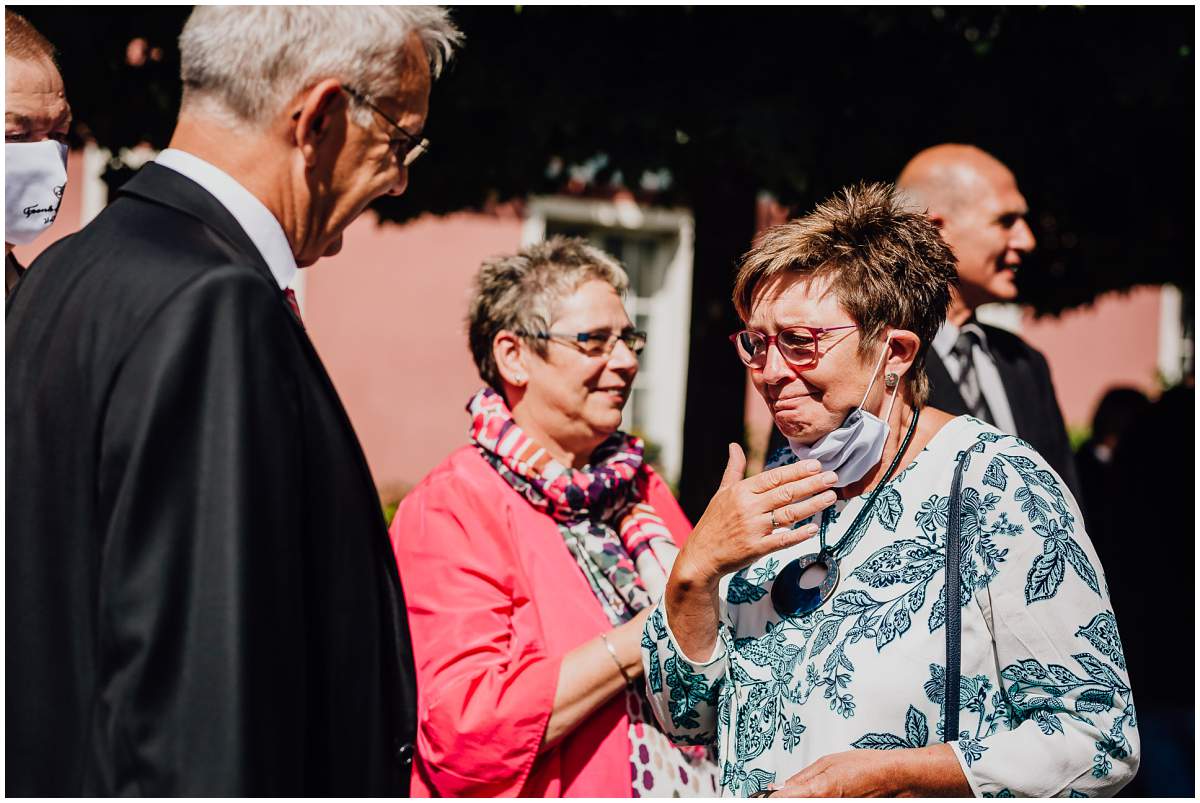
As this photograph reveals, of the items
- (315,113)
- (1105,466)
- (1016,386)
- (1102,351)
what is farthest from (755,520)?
(1102,351)

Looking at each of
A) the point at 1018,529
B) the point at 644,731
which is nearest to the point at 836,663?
the point at 1018,529

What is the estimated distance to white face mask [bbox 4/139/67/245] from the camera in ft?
7.52

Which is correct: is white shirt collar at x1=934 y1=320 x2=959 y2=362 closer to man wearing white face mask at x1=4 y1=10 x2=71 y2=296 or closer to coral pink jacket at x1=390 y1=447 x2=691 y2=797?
coral pink jacket at x1=390 y1=447 x2=691 y2=797

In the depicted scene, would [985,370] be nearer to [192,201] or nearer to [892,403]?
[892,403]

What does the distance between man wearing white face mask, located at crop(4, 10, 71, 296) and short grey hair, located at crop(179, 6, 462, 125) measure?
0.84 metres

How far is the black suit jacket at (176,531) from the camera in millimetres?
1349

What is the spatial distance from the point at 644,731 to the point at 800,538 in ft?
2.40

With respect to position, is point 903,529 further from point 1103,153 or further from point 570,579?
point 1103,153

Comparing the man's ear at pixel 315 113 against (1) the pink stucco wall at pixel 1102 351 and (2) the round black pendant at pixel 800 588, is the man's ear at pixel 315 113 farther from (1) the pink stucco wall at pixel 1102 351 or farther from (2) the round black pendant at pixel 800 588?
(1) the pink stucco wall at pixel 1102 351

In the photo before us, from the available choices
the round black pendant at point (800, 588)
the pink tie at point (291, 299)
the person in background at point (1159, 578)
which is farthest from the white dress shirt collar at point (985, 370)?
the pink tie at point (291, 299)

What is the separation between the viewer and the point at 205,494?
1.37m

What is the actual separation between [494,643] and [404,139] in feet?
3.95

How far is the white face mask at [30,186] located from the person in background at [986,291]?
7.77ft

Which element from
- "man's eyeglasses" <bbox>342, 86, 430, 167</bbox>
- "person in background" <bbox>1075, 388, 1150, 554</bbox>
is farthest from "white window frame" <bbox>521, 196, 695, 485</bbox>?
"man's eyeglasses" <bbox>342, 86, 430, 167</bbox>
